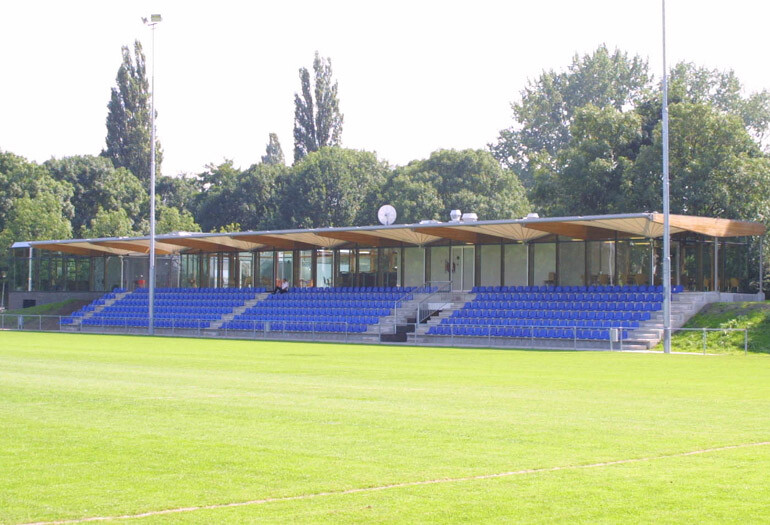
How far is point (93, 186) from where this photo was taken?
86.4 meters

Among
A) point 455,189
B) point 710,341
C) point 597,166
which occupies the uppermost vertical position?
point 455,189

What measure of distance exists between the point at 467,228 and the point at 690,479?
37.6m

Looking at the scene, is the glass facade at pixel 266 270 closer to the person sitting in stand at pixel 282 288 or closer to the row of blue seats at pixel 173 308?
the person sitting in stand at pixel 282 288

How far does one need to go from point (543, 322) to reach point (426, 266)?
13.7 meters

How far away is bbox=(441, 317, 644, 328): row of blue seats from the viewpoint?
37.1 meters

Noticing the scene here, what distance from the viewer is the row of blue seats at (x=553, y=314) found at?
124 feet

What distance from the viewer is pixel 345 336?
4322 centimetres

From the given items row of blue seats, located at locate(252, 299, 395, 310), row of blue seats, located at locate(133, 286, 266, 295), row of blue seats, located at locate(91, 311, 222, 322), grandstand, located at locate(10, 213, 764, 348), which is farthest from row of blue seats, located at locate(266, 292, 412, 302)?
row of blue seats, located at locate(91, 311, 222, 322)

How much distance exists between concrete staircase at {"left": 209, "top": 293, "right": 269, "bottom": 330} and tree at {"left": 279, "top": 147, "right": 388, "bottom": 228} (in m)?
30.4

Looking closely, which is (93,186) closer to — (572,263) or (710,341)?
(572,263)

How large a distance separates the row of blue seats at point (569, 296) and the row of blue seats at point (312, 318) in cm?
503

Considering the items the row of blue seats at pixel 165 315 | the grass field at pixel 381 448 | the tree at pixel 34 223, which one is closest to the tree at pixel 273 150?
the tree at pixel 34 223

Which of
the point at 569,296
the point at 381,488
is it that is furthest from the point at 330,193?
the point at 381,488

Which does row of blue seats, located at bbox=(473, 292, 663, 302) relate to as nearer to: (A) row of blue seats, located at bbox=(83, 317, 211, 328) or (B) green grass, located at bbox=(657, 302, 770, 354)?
(B) green grass, located at bbox=(657, 302, 770, 354)
